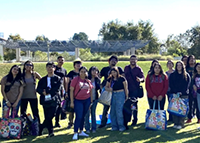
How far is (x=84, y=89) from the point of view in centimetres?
463

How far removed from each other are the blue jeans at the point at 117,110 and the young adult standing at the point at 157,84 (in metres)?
0.77

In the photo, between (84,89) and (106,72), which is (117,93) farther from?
(84,89)

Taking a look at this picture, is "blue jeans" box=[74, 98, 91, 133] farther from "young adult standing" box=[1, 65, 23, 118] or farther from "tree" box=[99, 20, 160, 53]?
"tree" box=[99, 20, 160, 53]

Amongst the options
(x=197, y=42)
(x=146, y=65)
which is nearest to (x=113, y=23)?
(x=197, y=42)

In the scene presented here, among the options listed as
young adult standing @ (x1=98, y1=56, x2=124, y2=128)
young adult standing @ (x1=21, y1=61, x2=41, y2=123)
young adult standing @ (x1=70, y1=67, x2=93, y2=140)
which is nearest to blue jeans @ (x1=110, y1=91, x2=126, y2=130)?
young adult standing @ (x1=98, y1=56, x2=124, y2=128)

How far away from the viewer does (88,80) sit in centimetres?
478

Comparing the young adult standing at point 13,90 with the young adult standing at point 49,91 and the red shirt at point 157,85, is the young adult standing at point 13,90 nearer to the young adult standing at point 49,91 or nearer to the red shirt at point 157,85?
the young adult standing at point 49,91

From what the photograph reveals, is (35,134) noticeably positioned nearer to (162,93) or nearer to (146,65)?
(162,93)

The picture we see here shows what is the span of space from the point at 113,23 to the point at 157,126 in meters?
39.9

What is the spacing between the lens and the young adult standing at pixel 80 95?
4.59 metres

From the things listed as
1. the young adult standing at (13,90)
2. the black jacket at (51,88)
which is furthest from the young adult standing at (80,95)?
the young adult standing at (13,90)

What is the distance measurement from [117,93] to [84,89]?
0.87m

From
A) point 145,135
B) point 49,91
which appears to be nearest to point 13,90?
point 49,91

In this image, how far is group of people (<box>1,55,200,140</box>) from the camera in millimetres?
4621
